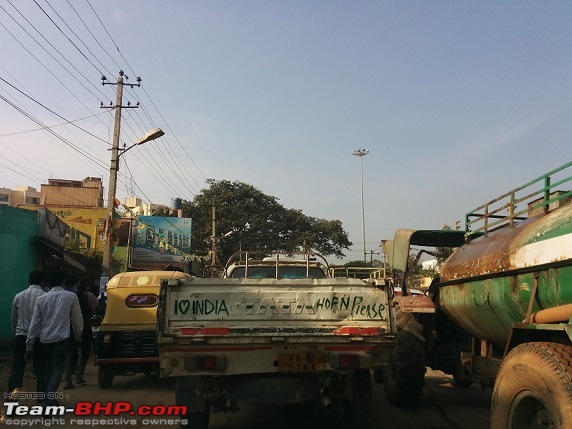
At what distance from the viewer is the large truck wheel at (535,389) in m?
3.63

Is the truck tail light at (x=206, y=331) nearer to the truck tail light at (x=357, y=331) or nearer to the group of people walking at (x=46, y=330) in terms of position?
the truck tail light at (x=357, y=331)

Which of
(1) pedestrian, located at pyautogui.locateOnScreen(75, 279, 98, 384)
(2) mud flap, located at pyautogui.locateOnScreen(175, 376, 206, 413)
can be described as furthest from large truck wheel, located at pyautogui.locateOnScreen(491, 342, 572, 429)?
(1) pedestrian, located at pyautogui.locateOnScreen(75, 279, 98, 384)

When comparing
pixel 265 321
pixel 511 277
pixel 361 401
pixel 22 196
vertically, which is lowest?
pixel 361 401

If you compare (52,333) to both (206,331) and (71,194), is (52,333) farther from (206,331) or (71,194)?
(71,194)

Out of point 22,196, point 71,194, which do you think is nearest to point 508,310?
point 71,194

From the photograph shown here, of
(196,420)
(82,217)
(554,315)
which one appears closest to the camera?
(554,315)

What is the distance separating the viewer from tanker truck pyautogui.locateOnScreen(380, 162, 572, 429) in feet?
13.3

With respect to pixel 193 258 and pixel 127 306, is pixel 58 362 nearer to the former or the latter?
pixel 127 306

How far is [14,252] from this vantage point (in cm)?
1505

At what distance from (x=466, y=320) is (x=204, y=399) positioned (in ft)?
11.7

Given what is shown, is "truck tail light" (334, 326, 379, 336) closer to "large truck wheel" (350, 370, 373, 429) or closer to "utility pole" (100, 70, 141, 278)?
"large truck wheel" (350, 370, 373, 429)

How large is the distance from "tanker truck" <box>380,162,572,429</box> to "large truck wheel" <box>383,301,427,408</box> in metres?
0.02

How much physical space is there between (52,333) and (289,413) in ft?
10.5

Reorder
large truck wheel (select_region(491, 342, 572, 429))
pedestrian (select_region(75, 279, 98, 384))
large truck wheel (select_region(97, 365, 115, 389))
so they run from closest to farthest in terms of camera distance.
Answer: large truck wheel (select_region(491, 342, 572, 429)), large truck wheel (select_region(97, 365, 115, 389)), pedestrian (select_region(75, 279, 98, 384))
